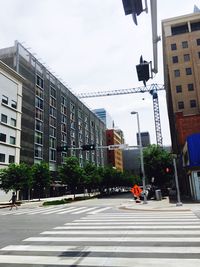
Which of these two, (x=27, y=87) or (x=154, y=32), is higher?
(x=27, y=87)

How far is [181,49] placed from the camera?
58.9 m

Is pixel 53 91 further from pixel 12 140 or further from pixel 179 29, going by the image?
pixel 179 29

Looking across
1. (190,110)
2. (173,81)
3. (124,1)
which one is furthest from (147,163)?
(124,1)

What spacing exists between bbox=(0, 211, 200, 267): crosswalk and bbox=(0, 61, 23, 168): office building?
36965 mm

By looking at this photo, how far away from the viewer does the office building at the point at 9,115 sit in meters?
45.6

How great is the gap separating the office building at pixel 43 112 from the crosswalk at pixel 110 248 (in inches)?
1206

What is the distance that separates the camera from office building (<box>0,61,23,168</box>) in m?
45.6

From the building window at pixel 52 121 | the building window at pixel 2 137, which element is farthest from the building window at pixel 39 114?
the building window at pixel 2 137

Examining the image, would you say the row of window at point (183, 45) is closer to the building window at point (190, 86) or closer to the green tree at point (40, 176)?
the building window at point (190, 86)

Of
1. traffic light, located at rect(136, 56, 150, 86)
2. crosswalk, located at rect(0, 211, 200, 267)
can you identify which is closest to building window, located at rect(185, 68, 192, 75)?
crosswalk, located at rect(0, 211, 200, 267)

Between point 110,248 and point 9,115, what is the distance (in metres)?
43.0

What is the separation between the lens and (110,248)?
8.11 meters

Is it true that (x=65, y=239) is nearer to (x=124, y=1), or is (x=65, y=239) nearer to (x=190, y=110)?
(x=124, y=1)

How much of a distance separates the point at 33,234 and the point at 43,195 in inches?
1955
